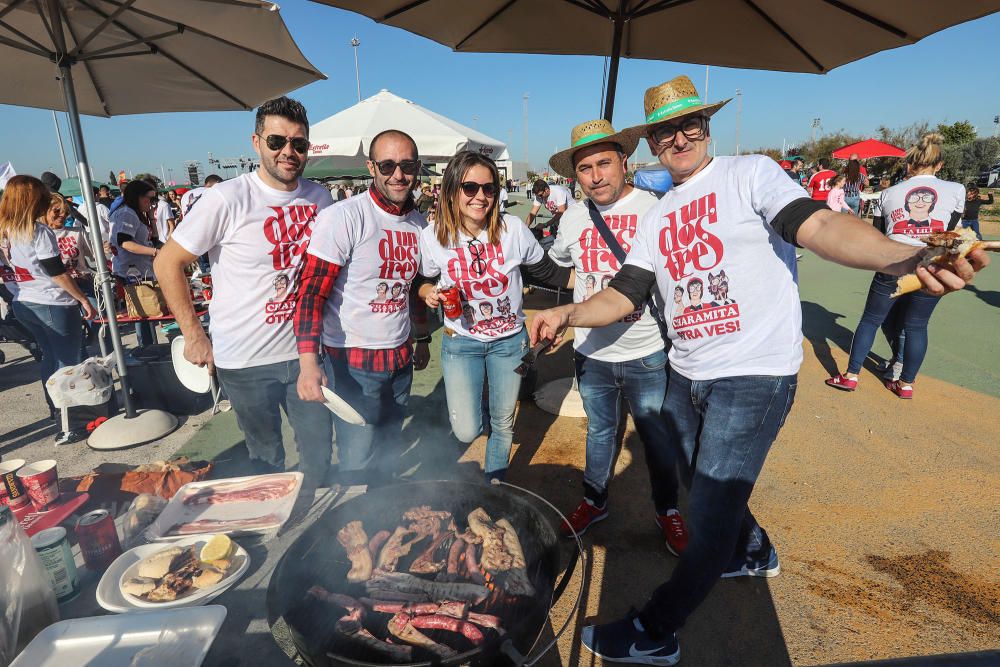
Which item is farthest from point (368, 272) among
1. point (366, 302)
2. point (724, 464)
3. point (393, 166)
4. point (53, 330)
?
point (53, 330)

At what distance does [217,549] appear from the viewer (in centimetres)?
183

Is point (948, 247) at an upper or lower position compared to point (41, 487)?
upper

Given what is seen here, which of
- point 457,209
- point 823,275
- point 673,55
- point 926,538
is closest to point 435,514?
point 457,209

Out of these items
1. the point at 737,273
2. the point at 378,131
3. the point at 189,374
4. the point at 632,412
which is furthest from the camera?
the point at 378,131

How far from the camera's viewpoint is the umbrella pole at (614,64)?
11.4 feet

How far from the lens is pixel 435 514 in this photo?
2.38 meters

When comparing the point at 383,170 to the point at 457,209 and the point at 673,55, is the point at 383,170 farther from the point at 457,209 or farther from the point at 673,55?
the point at 673,55

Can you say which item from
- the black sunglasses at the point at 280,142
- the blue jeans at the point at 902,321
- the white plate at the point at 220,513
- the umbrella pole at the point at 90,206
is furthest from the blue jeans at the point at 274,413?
the blue jeans at the point at 902,321

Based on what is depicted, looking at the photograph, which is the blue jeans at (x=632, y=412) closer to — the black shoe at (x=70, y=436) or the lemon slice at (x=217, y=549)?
the lemon slice at (x=217, y=549)

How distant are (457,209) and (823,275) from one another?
402 inches

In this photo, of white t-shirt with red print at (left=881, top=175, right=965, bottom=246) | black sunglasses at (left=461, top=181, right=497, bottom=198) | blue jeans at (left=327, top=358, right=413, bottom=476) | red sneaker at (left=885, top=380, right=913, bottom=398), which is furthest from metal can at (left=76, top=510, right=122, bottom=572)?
red sneaker at (left=885, top=380, right=913, bottom=398)

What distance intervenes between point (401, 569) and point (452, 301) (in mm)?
1405

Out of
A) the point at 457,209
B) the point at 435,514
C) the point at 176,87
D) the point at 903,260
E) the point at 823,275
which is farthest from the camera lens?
the point at 823,275

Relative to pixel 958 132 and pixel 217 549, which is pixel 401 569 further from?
pixel 958 132
